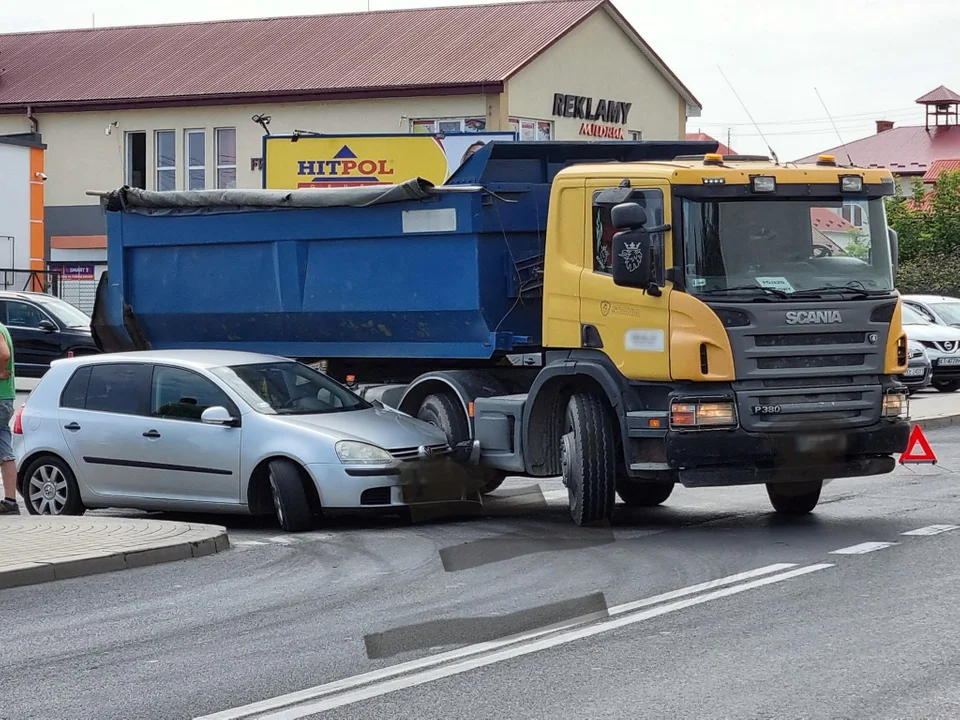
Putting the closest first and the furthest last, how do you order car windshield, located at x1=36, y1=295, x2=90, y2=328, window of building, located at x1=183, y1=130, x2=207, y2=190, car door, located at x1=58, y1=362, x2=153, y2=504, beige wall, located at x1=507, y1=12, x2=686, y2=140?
car door, located at x1=58, y1=362, x2=153, y2=504, car windshield, located at x1=36, y1=295, x2=90, y2=328, beige wall, located at x1=507, y1=12, x2=686, y2=140, window of building, located at x1=183, y1=130, x2=207, y2=190

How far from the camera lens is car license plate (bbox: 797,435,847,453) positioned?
1101 centimetres

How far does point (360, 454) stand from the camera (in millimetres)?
11812

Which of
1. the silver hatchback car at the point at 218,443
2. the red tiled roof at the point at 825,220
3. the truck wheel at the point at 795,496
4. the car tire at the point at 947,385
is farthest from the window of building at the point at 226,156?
the red tiled roof at the point at 825,220

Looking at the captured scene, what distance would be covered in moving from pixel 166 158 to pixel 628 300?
1355 inches

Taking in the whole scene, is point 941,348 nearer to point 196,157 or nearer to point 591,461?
point 591,461

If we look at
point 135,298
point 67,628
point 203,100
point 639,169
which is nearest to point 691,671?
point 67,628

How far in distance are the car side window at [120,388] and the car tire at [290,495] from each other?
1407 mm

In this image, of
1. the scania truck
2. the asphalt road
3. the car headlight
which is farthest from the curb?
the scania truck

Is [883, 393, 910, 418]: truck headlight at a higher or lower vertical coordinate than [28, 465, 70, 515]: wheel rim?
higher

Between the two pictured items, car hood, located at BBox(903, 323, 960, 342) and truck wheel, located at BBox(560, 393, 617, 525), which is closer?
truck wheel, located at BBox(560, 393, 617, 525)

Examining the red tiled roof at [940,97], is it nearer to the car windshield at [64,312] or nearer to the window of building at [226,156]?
the window of building at [226,156]

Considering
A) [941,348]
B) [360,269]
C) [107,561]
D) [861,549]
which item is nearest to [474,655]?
[107,561]

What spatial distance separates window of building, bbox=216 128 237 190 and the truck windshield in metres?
32.9

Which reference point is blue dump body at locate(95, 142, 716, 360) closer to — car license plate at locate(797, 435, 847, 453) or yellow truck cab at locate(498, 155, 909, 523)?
yellow truck cab at locate(498, 155, 909, 523)
